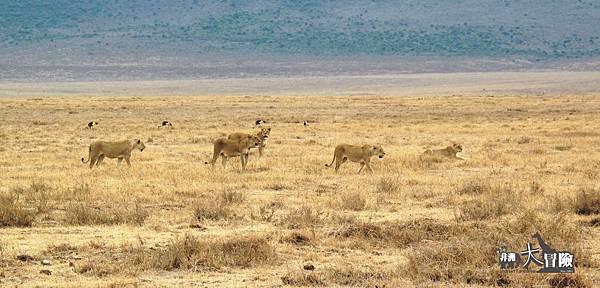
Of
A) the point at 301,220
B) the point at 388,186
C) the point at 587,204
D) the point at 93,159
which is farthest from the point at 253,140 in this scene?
the point at 587,204

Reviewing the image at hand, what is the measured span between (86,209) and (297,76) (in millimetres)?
100363

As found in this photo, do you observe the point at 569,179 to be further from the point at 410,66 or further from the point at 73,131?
the point at 410,66

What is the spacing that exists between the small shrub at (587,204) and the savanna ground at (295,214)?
2 centimetres

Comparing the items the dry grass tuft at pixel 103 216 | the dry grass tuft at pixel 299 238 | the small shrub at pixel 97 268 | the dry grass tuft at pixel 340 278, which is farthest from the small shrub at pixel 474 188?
the small shrub at pixel 97 268

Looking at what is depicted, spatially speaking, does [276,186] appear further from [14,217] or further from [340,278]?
[340,278]

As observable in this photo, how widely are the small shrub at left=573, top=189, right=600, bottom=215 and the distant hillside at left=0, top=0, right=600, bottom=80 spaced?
370 ft

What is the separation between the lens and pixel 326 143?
27.6 m

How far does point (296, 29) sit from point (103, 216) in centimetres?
13459

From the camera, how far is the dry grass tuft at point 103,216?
1270cm

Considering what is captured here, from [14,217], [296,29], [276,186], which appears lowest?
[296,29]

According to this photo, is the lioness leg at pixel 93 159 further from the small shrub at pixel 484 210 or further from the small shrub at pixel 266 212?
the small shrub at pixel 484 210

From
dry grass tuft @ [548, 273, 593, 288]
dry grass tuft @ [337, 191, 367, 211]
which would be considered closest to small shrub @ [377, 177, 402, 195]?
dry grass tuft @ [337, 191, 367, 211]

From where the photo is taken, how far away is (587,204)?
1348 cm

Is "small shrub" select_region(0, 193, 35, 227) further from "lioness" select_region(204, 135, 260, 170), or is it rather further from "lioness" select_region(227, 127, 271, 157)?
"lioness" select_region(227, 127, 271, 157)
